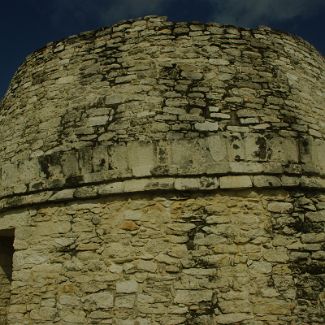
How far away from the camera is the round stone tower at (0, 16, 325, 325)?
5164 millimetres

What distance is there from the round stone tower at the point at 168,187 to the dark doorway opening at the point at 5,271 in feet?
0.10

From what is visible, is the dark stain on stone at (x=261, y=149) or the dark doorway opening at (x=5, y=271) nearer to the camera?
the dark stain on stone at (x=261, y=149)

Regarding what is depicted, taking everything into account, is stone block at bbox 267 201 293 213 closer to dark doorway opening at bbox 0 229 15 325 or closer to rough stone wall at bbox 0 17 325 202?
rough stone wall at bbox 0 17 325 202

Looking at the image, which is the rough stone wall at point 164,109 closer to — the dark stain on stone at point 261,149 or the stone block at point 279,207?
the dark stain on stone at point 261,149

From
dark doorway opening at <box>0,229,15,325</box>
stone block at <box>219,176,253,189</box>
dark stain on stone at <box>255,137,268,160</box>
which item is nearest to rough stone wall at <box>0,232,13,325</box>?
dark doorway opening at <box>0,229,15,325</box>

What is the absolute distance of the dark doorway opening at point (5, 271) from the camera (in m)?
6.47

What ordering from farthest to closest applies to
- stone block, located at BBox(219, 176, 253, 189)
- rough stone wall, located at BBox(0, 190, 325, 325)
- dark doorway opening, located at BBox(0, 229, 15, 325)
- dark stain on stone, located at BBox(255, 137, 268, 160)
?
1. dark doorway opening, located at BBox(0, 229, 15, 325)
2. dark stain on stone, located at BBox(255, 137, 268, 160)
3. stone block, located at BBox(219, 176, 253, 189)
4. rough stone wall, located at BBox(0, 190, 325, 325)

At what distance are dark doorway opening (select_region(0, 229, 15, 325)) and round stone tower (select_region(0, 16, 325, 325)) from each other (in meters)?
0.03

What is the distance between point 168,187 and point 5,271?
2.92 metres

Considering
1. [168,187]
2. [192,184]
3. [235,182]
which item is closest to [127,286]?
[168,187]

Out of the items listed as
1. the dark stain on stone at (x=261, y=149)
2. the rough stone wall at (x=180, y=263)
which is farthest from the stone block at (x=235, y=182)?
the dark stain on stone at (x=261, y=149)

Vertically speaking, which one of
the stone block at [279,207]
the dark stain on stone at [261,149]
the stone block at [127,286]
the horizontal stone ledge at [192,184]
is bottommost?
the stone block at [127,286]

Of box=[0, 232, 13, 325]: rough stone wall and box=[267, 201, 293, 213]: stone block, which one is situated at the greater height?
box=[267, 201, 293, 213]: stone block

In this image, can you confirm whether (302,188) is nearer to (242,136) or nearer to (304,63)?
(242,136)
